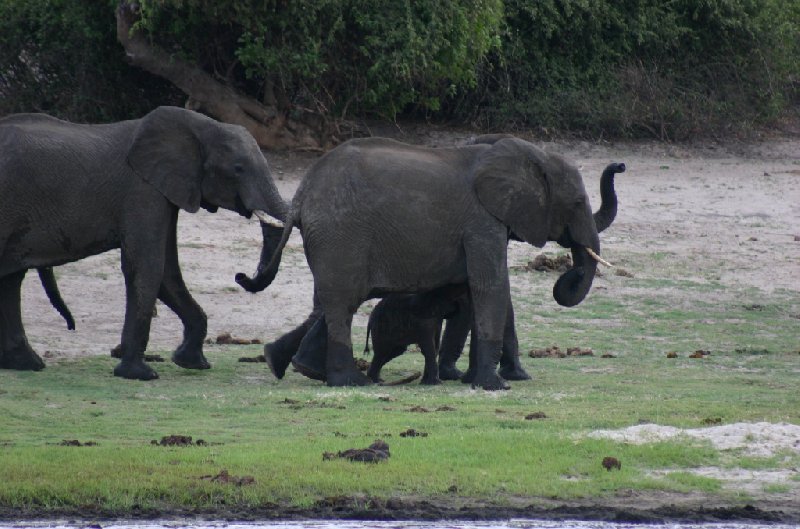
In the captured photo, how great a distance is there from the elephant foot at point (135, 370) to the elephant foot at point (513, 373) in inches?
113

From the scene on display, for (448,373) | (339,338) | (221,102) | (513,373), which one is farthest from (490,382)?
(221,102)

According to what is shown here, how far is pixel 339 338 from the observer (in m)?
14.3

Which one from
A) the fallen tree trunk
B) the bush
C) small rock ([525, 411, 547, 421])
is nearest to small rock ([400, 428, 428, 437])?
small rock ([525, 411, 547, 421])

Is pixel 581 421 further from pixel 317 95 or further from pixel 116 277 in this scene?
pixel 317 95

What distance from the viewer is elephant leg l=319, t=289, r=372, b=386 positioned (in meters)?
14.2

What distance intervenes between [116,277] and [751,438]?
972 centimetres

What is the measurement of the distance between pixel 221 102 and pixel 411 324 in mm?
9704

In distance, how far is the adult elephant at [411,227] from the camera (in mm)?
14234

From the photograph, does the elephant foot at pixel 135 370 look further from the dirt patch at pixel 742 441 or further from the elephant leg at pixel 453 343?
the dirt patch at pixel 742 441

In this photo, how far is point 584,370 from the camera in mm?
15367

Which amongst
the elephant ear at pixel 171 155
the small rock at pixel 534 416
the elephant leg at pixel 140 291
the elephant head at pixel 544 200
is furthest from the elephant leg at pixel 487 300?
the elephant leg at pixel 140 291

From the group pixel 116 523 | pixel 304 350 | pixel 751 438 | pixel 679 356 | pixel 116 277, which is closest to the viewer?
pixel 116 523

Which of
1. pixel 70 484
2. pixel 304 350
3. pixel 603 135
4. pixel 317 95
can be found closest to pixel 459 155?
pixel 304 350

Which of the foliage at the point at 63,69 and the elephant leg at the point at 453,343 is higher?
the foliage at the point at 63,69
